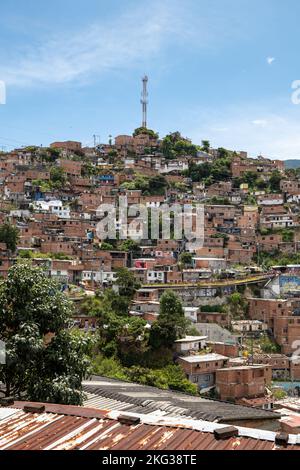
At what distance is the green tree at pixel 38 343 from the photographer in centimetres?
680

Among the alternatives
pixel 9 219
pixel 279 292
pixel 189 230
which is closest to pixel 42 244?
pixel 9 219

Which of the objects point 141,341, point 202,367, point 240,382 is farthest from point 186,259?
point 240,382

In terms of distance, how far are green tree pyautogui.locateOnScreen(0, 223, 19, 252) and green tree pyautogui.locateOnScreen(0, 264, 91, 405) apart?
26.3 meters

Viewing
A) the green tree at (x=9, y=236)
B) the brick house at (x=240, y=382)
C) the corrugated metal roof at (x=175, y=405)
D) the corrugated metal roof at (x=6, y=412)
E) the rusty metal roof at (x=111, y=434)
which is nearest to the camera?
the rusty metal roof at (x=111, y=434)

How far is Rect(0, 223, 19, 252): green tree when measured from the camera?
108ft

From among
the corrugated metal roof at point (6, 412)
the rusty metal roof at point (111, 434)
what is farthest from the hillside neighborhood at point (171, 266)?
the rusty metal roof at point (111, 434)

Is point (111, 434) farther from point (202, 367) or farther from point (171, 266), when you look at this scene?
point (171, 266)

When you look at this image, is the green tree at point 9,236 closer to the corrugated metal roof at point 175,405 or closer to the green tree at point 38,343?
the corrugated metal roof at point 175,405

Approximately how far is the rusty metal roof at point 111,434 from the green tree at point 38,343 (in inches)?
70.8

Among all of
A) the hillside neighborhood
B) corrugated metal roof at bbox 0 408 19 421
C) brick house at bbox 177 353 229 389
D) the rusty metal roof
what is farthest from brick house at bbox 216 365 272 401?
the rusty metal roof

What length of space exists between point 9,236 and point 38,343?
27117 millimetres

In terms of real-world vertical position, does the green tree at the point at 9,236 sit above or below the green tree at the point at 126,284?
above

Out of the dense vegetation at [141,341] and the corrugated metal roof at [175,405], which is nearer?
the corrugated metal roof at [175,405]
